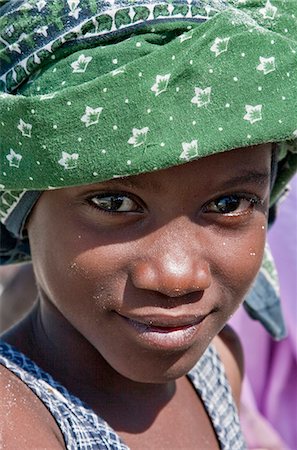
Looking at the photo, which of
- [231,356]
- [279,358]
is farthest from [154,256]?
→ [279,358]

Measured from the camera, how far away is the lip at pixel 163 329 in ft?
4.70

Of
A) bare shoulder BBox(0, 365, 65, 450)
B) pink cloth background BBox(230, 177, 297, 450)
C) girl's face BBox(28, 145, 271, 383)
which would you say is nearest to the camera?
bare shoulder BBox(0, 365, 65, 450)

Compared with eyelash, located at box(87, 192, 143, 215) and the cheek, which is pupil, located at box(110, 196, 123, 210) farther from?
the cheek

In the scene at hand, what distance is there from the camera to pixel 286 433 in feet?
9.01

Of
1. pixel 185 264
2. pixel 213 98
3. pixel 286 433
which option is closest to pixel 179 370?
pixel 185 264

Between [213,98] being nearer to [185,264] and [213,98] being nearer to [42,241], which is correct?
[185,264]

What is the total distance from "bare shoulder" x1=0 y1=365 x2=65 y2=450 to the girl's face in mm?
145

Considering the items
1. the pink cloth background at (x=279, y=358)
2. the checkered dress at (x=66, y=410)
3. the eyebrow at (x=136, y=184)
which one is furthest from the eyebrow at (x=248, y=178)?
the pink cloth background at (x=279, y=358)

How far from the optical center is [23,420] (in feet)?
4.38

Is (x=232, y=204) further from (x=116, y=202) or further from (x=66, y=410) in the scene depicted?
(x=66, y=410)

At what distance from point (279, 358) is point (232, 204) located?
1339mm

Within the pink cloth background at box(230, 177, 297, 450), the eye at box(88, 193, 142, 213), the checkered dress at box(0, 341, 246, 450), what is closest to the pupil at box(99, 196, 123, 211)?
the eye at box(88, 193, 142, 213)

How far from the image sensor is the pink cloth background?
2695 mm

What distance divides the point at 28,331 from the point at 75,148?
47 centimetres
